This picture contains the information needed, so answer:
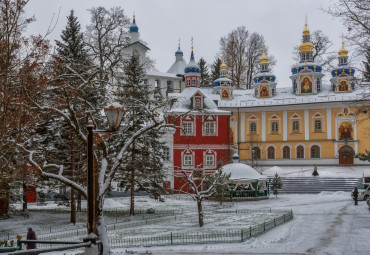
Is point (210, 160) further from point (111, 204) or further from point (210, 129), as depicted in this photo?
point (111, 204)

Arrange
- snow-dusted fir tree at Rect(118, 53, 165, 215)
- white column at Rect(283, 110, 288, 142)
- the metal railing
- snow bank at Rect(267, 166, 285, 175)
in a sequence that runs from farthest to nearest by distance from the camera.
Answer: white column at Rect(283, 110, 288, 142)
snow bank at Rect(267, 166, 285, 175)
snow-dusted fir tree at Rect(118, 53, 165, 215)
the metal railing

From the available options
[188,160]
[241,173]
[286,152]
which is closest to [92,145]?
[241,173]

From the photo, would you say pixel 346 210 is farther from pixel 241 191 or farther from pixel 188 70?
pixel 188 70

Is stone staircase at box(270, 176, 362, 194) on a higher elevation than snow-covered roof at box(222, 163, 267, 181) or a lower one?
lower

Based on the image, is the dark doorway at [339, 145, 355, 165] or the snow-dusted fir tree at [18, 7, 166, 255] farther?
the dark doorway at [339, 145, 355, 165]

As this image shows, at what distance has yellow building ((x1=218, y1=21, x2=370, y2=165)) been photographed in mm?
51188

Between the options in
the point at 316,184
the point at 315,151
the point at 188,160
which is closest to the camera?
the point at 316,184

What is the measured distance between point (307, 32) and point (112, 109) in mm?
49631

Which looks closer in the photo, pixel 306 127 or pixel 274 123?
pixel 306 127

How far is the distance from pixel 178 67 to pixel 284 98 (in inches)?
1241

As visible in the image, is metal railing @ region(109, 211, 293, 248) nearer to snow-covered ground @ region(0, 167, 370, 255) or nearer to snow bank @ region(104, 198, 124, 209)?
snow-covered ground @ region(0, 167, 370, 255)

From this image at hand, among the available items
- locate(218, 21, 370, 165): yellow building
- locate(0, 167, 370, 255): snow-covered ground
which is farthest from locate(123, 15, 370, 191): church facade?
locate(0, 167, 370, 255): snow-covered ground

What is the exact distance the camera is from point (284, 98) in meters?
54.3

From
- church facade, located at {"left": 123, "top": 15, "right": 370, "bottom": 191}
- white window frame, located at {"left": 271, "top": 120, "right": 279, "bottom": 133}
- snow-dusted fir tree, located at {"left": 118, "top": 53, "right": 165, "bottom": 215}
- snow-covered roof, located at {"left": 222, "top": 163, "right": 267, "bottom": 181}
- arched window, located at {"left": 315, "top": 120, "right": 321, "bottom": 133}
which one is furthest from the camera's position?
white window frame, located at {"left": 271, "top": 120, "right": 279, "bottom": 133}
